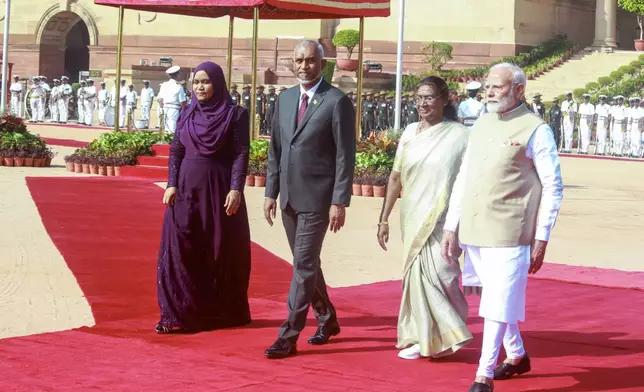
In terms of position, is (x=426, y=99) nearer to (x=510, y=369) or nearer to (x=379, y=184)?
(x=510, y=369)

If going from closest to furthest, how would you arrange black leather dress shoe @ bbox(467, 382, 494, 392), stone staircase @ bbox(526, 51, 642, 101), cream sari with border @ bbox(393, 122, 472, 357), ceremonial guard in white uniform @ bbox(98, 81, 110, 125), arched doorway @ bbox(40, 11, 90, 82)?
black leather dress shoe @ bbox(467, 382, 494, 392) < cream sari with border @ bbox(393, 122, 472, 357) < ceremonial guard in white uniform @ bbox(98, 81, 110, 125) < stone staircase @ bbox(526, 51, 642, 101) < arched doorway @ bbox(40, 11, 90, 82)

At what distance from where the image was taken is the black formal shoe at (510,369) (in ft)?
22.6

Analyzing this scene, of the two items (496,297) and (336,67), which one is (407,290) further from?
(336,67)

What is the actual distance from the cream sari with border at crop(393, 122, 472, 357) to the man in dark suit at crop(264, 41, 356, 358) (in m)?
0.37

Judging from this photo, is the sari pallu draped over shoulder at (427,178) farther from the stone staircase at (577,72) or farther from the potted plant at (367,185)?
the stone staircase at (577,72)

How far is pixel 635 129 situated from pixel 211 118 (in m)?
27.3

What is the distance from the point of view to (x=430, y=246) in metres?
7.38

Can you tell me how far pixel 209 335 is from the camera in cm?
805

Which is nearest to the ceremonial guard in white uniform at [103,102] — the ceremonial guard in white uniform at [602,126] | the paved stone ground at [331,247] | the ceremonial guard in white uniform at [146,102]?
the ceremonial guard in white uniform at [146,102]

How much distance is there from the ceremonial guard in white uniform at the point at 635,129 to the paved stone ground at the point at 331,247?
12821 millimetres

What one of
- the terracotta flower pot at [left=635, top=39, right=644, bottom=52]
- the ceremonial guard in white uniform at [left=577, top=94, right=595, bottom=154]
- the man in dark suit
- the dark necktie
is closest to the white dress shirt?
the man in dark suit

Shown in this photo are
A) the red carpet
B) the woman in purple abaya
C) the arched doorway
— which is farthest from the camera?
the arched doorway

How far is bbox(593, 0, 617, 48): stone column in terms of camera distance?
47156 mm

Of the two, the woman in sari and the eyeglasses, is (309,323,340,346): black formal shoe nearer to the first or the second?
the woman in sari
